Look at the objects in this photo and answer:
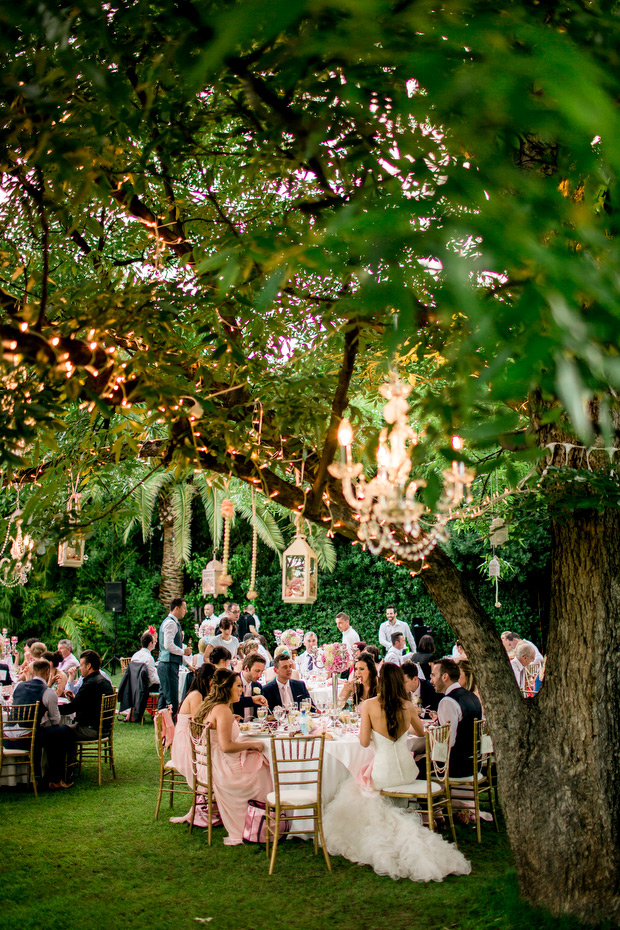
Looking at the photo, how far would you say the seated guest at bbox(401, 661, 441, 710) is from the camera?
751cm

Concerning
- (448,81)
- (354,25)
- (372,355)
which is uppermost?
(372,355)

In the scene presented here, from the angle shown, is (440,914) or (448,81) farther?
(440,914)

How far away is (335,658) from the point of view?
8406 mm

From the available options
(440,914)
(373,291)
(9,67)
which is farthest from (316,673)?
(373,291)

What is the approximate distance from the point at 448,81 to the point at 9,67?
2.09 metres

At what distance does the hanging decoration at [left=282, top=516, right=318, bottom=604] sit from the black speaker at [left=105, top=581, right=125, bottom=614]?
10314mm

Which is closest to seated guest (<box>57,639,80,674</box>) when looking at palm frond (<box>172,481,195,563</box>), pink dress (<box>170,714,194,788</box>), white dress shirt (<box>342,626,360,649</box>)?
pink dress (<box>170,714,194,788</box>)

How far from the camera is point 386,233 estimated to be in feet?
→ 3.58

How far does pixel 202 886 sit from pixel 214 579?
8.68ft

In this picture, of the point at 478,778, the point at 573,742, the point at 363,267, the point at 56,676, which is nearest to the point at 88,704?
the point at 56,676

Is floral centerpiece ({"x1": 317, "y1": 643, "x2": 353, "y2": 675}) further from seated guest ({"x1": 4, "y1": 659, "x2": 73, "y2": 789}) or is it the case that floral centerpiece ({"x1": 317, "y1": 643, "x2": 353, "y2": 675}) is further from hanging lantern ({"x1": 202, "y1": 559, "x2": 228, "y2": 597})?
seated guest ({"x1": 4, "y1": 659, "x2": 73, "y2": 789})

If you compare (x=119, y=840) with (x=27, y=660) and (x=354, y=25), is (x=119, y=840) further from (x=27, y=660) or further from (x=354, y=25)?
(x=354, y=25)

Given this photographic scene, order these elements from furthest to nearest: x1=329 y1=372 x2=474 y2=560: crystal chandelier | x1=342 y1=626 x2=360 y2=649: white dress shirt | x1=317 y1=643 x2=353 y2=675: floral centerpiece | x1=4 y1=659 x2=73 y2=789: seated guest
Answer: x1=342 y1=626 x2=360 y2=649: white dress shirt → x1=317 y1=643 x2=353 y2=675: floral centerpiece → x1=4 y1=659 x2=73 y2=789: seated guest → x1=329 y1=372 x2=474 y2=560: crystal chandelier

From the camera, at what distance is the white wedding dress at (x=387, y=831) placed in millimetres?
5195
